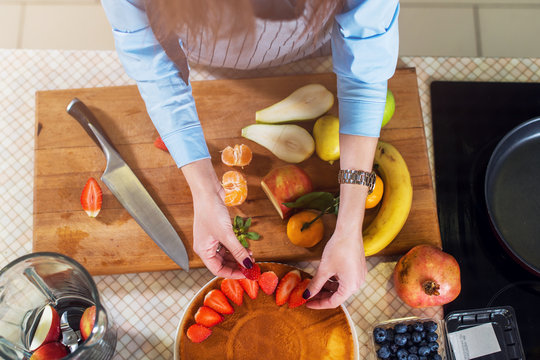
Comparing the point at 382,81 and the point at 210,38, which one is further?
the point at 382,81

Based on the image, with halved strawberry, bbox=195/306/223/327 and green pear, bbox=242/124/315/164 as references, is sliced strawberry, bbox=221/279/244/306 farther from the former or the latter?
green pear, bbox=242/124/315/164

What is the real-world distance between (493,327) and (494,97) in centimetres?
60

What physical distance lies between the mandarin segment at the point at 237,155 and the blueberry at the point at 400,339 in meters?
0.54

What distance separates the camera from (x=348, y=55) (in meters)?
0.86

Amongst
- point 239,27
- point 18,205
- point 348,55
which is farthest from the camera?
point 18,205

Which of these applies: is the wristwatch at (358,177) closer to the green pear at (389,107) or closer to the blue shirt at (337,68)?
the blue shirt at (337,68)

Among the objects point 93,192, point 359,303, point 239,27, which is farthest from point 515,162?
point 93,192

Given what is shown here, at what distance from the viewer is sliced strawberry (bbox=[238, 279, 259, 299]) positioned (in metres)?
0.94

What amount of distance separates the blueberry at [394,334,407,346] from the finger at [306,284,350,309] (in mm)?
163

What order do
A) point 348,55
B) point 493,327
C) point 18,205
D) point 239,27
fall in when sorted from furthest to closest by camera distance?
point 18,205
point 493,327
point 348,55
point 239,27

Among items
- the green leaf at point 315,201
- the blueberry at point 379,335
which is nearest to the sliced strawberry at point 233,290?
the green leaf at point 315,201

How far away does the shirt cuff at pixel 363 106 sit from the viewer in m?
0.90

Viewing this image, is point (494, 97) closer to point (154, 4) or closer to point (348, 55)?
point (348, 55)

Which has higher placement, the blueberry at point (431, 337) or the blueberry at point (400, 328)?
the blueberry at point (400, 328)
